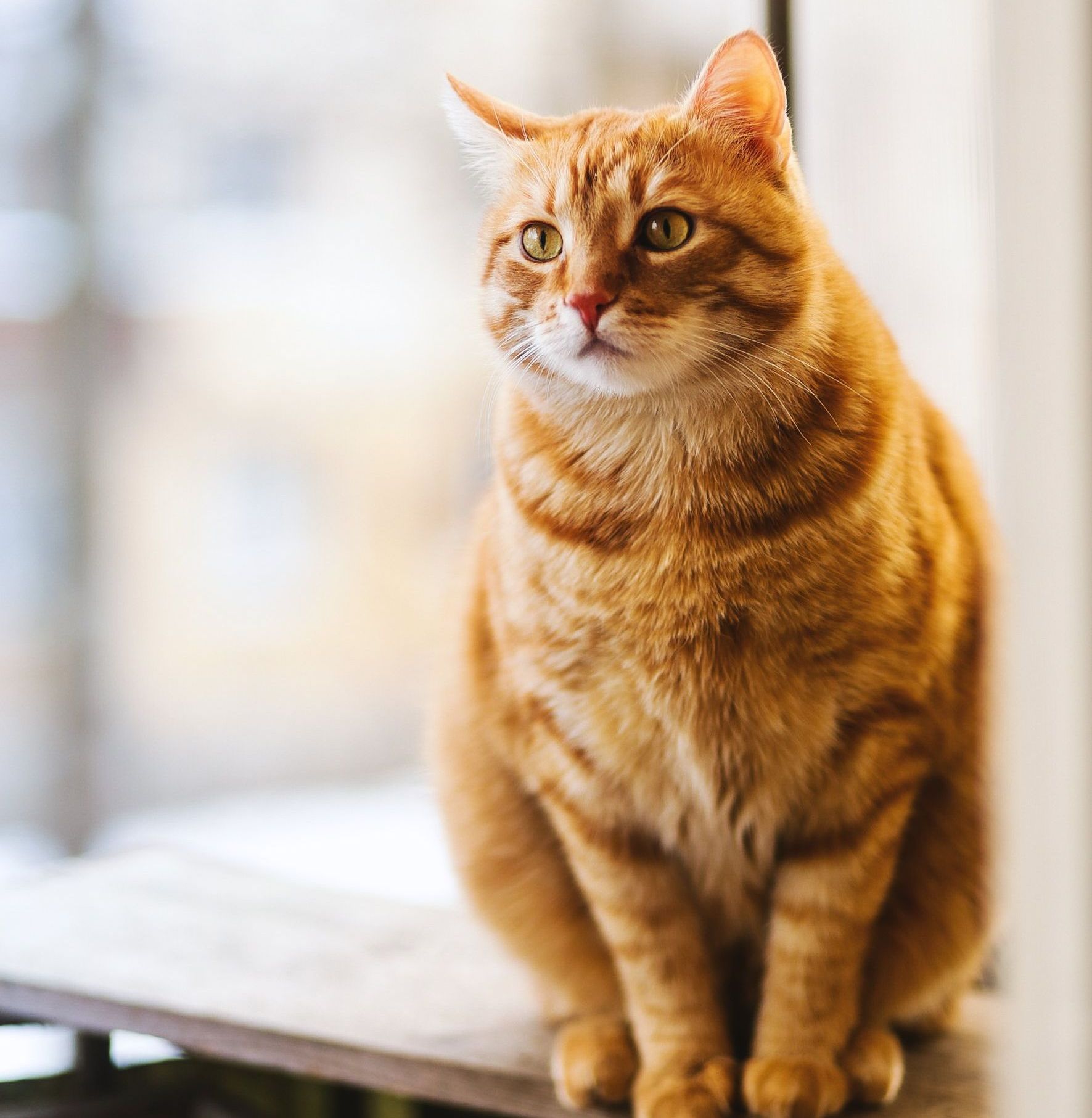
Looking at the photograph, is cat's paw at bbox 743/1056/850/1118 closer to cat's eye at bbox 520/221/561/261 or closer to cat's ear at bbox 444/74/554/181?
cat's eye at bbox 520/221/561/261

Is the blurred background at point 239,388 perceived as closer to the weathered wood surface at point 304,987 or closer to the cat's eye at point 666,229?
the weathered wood surface at point 304,987

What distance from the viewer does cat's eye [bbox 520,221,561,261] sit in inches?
36.4

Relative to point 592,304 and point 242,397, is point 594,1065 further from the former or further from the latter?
point 242,397

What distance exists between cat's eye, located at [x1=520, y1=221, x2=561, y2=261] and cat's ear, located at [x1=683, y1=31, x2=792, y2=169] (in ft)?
0.44

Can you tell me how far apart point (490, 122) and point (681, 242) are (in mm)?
213

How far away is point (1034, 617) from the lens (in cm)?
46

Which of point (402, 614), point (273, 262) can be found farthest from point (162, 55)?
point (402, 614)

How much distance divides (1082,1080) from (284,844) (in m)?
2.49

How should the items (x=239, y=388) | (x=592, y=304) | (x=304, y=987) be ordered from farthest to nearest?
A: (x=239, y=388) → (x=304, y=987) → (x=592, y=304)

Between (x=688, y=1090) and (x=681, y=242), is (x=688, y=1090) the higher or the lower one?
the lower one

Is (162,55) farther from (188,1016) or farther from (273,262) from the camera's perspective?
(188,1016)

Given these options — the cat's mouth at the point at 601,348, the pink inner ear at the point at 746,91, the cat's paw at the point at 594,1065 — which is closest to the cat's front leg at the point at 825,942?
the cat's paw at the point at 594,1065

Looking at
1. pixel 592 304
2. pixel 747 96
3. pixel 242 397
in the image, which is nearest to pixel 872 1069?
pixel 592 304

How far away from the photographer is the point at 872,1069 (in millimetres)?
974
